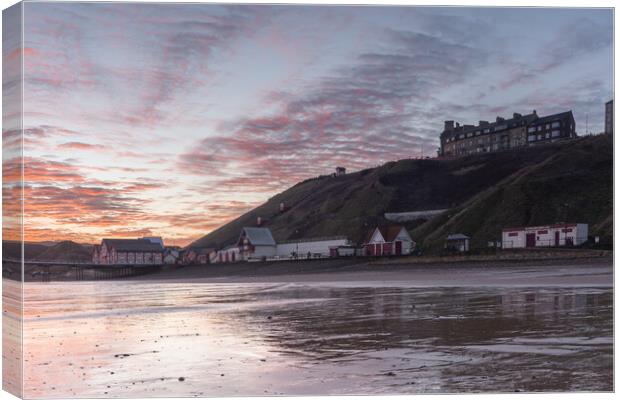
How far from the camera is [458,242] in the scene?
24.5 m

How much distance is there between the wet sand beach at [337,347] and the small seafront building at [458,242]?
18.4 ft

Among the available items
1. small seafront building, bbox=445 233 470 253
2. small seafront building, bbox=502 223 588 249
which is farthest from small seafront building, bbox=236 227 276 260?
small seafront building, bbox=502 223 588 249

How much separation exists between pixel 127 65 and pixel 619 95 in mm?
9152

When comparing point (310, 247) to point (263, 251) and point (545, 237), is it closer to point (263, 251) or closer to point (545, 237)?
point (263, 251)

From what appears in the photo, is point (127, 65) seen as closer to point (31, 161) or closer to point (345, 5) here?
point (31, 161)

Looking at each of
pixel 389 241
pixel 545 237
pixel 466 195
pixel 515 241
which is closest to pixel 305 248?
pixel 389 241

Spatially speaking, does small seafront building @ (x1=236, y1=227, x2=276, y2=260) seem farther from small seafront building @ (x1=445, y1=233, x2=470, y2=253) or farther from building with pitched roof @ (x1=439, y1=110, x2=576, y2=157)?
small seafront building @ (x1=445, y1=233, x2=470, y2=253)

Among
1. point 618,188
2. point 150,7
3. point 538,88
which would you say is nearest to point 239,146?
point 150,7

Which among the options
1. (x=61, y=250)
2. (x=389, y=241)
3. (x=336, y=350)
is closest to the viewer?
(x=336, y=350)

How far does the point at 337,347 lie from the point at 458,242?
14.6 m

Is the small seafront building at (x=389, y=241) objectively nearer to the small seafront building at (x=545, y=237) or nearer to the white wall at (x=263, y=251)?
the small seafront building at (x=545, y=237)

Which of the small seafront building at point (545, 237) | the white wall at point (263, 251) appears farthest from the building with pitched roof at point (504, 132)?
the white wall at point (263, 251)

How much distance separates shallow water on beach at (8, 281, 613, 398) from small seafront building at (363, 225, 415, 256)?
11.7 meters

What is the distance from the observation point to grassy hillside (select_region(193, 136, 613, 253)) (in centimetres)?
1906
